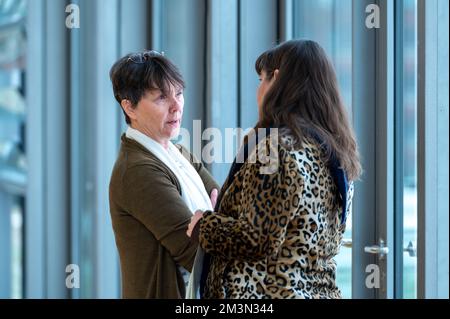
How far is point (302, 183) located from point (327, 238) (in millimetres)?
171

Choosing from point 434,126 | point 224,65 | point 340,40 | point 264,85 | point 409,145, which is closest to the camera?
point 264,85

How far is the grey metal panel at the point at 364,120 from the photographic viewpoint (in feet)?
9.61

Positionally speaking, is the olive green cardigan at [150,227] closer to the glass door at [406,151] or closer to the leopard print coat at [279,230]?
the leopard print coat at [279,230]

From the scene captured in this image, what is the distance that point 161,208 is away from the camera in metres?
2.18

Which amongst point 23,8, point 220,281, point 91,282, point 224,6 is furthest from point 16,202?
point 220,281

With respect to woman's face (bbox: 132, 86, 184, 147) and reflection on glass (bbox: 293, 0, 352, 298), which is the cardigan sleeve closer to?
woman's face (bbox: 132, 86, 184, 147)

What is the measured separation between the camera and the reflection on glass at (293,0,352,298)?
3.12 metres

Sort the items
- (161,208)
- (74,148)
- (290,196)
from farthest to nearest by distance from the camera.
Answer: (74,148), (161,208), (290,196)

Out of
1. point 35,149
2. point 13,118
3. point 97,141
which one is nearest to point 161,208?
point 97,141

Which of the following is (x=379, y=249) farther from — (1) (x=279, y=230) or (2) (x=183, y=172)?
(1) (x=279, y=230)

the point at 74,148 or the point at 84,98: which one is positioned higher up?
the point at 84,98

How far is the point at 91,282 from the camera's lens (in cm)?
467

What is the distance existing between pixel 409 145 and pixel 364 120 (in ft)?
0.81

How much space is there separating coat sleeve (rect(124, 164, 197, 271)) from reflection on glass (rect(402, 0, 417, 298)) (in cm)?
92
